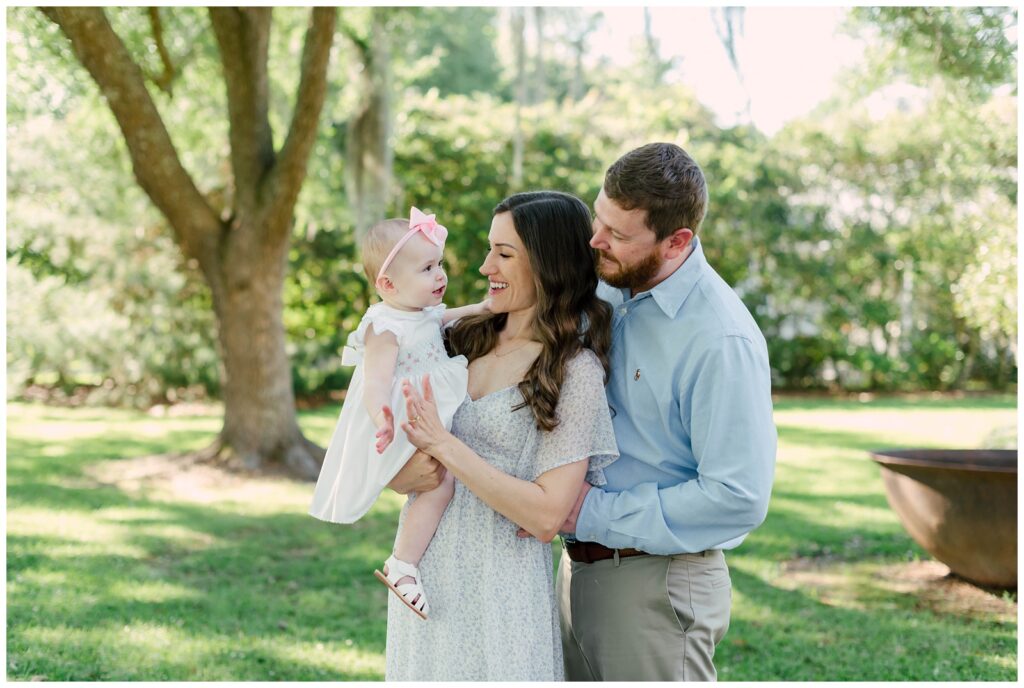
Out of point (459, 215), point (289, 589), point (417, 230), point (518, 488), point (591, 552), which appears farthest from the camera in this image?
point (459, 215)

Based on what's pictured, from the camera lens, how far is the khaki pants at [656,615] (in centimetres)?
237

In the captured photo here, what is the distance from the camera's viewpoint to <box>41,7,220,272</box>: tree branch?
718 cm

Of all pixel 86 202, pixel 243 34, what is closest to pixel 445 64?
pixel 86 202

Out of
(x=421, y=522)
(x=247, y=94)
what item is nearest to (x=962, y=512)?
(x=421, y=522)

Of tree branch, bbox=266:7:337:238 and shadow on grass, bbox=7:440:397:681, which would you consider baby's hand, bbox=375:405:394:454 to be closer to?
shadow on grass, bbox=7:440:397:681

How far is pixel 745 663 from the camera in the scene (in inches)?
183

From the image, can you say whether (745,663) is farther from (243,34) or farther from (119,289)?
(119,289)

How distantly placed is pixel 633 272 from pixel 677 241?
137mm

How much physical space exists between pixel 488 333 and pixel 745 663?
2.91 m

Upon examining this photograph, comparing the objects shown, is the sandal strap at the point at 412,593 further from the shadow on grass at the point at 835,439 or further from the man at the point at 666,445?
the shadow on grass at the point at 835,439

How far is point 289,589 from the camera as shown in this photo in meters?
5.73

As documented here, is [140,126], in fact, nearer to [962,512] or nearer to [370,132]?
[370,132]

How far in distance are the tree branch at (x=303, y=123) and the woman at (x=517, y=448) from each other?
20.7ft

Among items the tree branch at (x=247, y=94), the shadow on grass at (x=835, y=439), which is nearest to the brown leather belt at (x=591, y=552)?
the tree branch at (x=247, y=94)
